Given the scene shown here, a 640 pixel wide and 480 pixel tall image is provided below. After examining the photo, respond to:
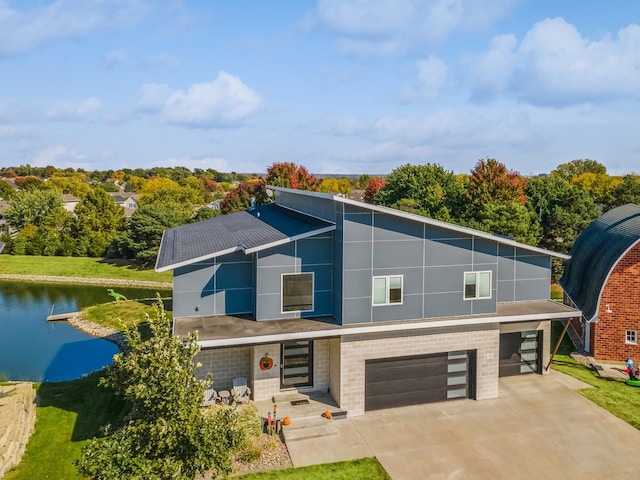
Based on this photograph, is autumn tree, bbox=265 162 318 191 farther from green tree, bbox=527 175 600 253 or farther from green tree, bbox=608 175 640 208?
green tree, bbox=608 175 640 208

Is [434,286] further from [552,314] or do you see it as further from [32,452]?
[32,452]

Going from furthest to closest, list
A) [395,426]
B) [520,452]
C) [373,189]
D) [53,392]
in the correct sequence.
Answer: [373,189]
[53,392]
[395,426]
[520,452]

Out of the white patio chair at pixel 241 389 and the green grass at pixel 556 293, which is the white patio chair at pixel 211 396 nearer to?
the white patio chair at pixel 241 389

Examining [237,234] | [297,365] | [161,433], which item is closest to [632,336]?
[297,365]

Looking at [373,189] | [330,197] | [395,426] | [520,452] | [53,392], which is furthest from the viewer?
[373,189]

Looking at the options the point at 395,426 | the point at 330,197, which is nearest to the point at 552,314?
the point at 395,426

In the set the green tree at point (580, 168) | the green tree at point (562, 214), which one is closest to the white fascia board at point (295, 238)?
the green tree at point (562, 214)
